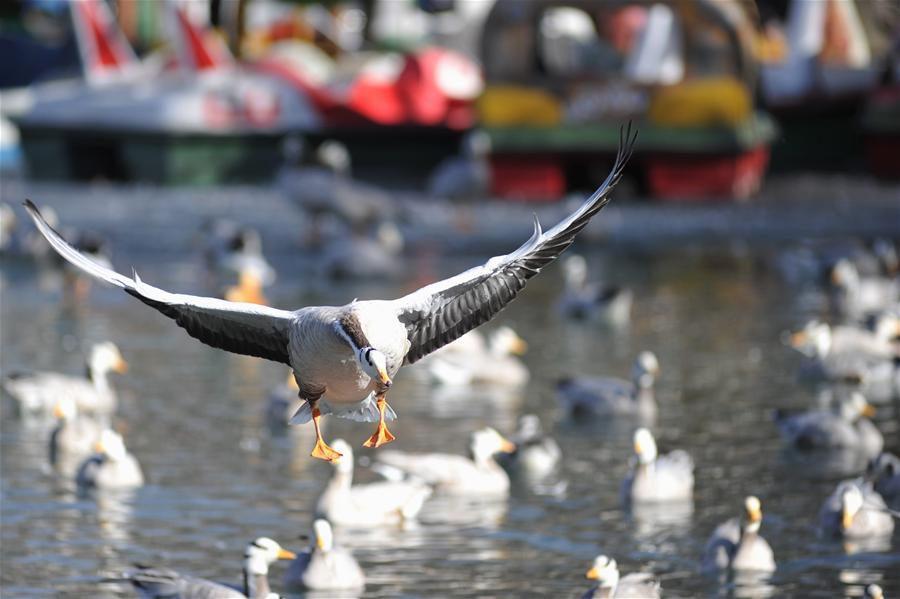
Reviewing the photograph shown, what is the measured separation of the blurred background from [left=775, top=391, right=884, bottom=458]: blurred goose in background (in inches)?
6.6

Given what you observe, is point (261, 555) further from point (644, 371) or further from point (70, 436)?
point (644, 371)

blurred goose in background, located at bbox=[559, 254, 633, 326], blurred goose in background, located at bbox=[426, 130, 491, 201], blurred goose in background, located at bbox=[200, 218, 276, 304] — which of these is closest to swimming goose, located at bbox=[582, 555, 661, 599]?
blurred goose in background, located at bbox=[559, 254, 633, 326]

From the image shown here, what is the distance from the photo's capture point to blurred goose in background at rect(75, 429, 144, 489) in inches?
513

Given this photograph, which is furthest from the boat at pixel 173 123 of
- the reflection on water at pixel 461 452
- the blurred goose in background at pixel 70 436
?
the blurred goose in background at pixel 70 436

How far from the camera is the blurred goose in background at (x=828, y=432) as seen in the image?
14.4m

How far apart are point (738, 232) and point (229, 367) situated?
A: 458 inches

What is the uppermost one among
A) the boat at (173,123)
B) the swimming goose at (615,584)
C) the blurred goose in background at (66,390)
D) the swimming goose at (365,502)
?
the boat at (173,123)

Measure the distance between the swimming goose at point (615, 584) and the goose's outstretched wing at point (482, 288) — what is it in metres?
1.52

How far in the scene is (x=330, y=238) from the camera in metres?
26.1

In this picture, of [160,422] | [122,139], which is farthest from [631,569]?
[122,139]

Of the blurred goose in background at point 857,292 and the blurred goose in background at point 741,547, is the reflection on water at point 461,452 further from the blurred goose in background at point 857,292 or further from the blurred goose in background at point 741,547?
the blurred goose in background at point 857,292

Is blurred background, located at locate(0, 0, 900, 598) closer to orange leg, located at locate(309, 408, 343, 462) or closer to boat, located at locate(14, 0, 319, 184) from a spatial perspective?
boat, located at locate(14, 0, 319, 184)

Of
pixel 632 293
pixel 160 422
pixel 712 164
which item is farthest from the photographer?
pixel 712 164

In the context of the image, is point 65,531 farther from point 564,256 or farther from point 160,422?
point 564,256
